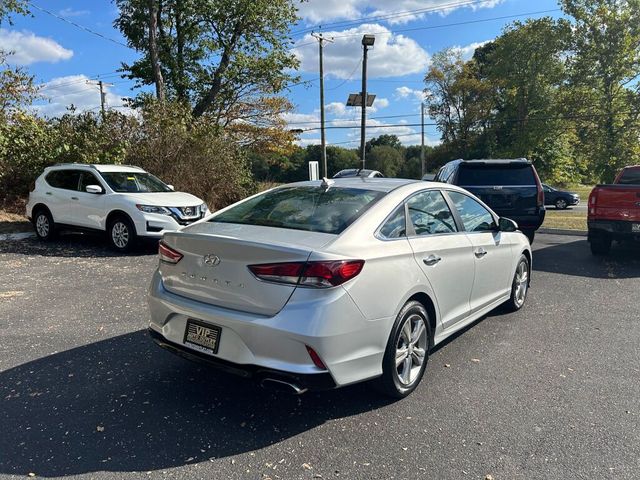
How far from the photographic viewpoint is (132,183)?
10.1m

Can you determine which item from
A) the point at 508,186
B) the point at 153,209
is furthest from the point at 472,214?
the point at 153,209

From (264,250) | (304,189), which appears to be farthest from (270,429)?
(304,189)

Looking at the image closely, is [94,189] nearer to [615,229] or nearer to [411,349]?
[411,349]

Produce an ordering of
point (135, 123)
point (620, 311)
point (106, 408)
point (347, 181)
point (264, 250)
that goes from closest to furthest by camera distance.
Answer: point (264, 250) < point (106, 408) < point (347, 181) < point (620, 311) < point (135, 123)

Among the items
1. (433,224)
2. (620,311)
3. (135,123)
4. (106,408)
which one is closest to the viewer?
(106,408)

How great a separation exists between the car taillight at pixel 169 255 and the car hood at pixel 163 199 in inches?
237

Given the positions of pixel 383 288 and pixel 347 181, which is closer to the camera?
→ pixel 383 288

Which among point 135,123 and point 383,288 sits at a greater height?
point 135,123

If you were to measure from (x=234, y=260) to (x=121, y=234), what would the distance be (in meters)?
7.01

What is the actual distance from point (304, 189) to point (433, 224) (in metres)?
1.13

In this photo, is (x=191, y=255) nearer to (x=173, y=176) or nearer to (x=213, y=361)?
(x=213, y=361)

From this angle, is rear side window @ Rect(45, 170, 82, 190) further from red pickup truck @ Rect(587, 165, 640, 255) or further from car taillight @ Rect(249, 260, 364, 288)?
red pickup truck @ Rect(587, 165, 640, 255)

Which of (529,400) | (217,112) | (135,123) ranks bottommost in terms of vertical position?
(529,400)

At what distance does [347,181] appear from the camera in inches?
172
